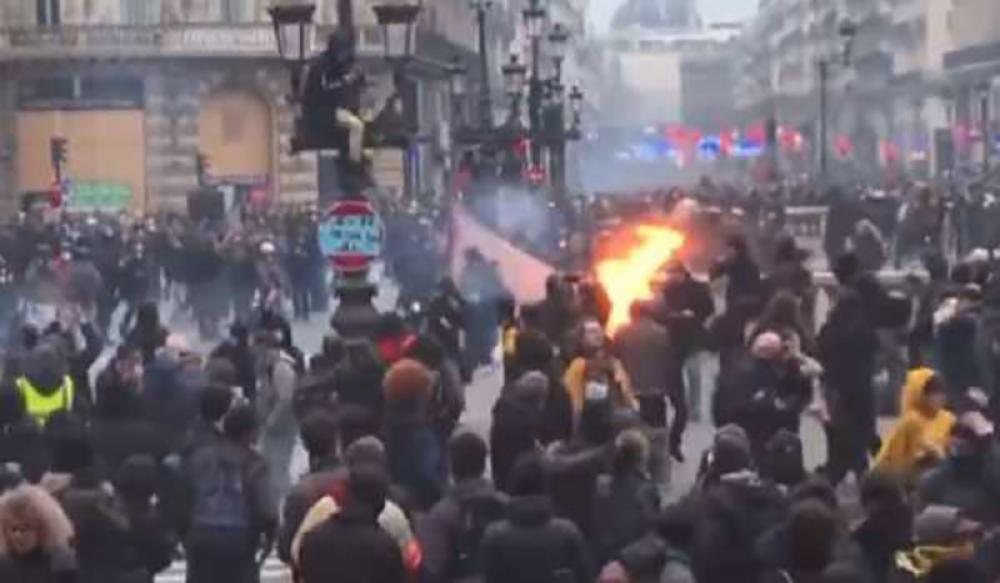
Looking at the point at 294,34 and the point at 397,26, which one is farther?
the point at 397,26

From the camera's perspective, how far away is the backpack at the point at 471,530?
1351 cm

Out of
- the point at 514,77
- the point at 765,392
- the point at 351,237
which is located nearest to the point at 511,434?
the point at 765,392

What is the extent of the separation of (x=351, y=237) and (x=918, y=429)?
20.8 feet

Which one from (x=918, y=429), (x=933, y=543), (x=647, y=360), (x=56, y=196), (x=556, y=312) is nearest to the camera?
(x=933, y=543)

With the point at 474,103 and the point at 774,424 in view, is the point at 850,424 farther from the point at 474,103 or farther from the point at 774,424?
the point at 474,103

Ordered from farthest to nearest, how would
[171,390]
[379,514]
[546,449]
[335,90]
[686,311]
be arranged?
[686,311], [335,90], [171,390], [546,449], [379,514]

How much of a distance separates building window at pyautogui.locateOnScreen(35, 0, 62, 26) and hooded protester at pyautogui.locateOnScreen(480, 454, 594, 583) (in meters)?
55.7

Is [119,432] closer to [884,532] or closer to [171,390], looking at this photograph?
[171,390]

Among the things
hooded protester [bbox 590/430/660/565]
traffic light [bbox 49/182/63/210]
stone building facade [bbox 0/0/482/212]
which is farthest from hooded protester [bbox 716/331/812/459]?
stone building facade [bbox 0/0/482/212]

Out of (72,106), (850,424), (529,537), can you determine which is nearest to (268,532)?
(529,537)

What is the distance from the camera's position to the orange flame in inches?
1212

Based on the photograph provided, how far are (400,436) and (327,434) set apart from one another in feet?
5.67

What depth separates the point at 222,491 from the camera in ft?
47.5

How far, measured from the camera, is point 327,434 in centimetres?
1413
